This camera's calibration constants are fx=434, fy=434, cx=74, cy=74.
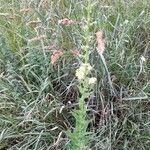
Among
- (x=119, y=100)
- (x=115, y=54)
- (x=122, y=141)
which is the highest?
(x=115, y=54)

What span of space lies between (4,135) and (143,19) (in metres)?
1.41

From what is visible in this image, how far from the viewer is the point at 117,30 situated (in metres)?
3.29

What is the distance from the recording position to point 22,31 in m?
3.42

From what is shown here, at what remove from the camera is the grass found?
2.83 m

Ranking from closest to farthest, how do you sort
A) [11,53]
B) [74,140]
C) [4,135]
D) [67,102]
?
[74,140] → [4,135] → [67,102] → [11,53]

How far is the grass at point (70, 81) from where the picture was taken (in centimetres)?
283

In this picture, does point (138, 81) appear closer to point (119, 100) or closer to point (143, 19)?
point (119, 100)

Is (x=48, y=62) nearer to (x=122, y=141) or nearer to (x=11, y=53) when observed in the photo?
(x=11, y=53)

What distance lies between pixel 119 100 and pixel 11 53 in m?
0.91

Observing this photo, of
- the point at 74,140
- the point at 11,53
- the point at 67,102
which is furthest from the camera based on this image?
the point at 11,53

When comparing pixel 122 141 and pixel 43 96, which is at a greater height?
pixel 43 96

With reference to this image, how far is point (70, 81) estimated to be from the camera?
3053 millimetres

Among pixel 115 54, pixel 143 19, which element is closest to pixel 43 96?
pixel 115 54

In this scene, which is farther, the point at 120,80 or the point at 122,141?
the point at 120,80
